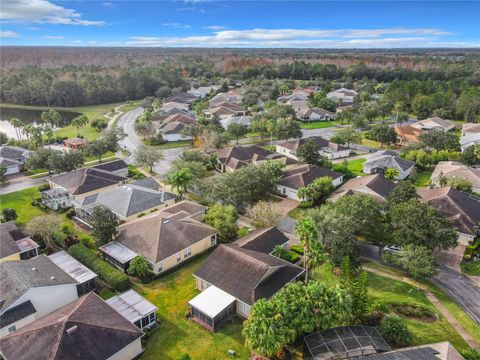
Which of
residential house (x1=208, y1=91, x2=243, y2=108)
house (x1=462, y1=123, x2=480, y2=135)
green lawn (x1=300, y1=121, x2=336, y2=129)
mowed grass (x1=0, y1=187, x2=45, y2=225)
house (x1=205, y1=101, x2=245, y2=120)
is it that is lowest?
green lawn (x1=300, y1=121, x2=336, y2=129)

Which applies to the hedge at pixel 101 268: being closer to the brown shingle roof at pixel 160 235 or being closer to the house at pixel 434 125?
→ the brown shingle roof at pixel 160 235

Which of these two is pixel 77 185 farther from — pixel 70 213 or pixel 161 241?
pixel 161 241

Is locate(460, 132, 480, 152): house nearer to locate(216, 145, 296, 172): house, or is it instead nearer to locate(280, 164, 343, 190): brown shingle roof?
locate(280, 164, 343, 190): brown shingle roof

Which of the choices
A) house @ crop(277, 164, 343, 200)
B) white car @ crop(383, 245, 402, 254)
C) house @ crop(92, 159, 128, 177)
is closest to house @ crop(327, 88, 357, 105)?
house @ crop(277, 164, 343, 200)

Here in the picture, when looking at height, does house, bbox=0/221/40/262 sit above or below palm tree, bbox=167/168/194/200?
below

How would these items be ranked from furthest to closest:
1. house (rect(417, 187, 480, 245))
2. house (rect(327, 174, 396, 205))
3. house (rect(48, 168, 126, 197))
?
house (rect(48, 168, 126, 197))
house (rect(327, 174, 396, 205))
house (rect(417, 187, 480, 245))

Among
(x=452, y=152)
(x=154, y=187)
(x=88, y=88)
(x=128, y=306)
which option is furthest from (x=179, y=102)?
(x=128, y=306)

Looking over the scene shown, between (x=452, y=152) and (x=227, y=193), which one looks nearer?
(x=227, y=193)

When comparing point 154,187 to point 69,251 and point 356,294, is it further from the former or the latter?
point 356,294
